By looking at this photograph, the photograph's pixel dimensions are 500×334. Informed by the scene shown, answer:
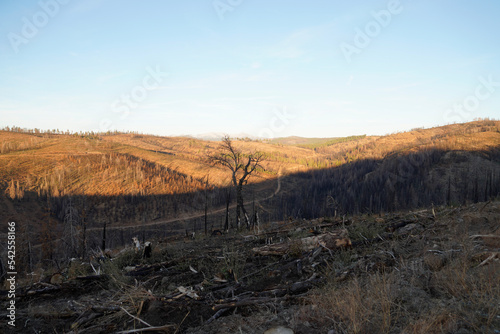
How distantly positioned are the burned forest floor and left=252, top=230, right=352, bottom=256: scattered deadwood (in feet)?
0.12

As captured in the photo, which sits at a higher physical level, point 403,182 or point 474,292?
point 474,292

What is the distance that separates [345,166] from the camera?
10125cm

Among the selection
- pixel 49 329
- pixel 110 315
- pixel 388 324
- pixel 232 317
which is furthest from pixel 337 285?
pixel 49 329

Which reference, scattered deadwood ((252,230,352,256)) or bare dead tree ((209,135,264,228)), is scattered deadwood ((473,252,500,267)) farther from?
bare dead tree ((209,135,264,228))

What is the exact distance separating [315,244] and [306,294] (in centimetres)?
282

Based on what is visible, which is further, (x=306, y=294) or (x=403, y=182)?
(x=403, y=182)

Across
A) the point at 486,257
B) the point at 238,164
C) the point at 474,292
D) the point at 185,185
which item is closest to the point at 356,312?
the point at 474,292

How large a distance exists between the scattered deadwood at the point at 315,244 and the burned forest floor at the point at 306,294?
35 mm

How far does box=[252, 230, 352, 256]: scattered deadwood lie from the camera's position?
22.4 ft

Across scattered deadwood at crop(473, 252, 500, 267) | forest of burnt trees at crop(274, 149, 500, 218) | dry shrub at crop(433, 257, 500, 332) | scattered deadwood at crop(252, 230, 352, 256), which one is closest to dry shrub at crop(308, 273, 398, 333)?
dry shrub at crop(433, 257, 500, 332)

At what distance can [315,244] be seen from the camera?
7070 millimetres

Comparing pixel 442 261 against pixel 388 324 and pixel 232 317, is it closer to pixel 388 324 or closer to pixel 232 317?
pixel 388 324

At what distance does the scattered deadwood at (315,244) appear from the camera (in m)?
6.82

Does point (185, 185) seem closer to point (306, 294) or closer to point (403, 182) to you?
point (403, 182)
